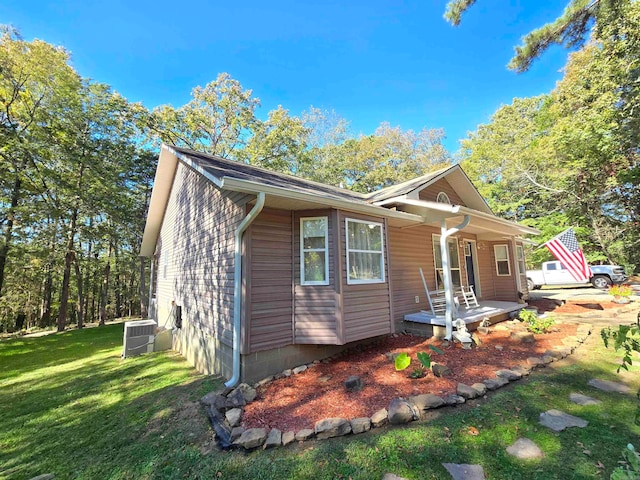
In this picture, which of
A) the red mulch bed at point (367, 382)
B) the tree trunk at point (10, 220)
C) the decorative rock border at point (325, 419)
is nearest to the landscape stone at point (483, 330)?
the red mulch bed at point (367, 382)

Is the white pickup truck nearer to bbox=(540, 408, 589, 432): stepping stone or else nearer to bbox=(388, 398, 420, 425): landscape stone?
bbox=(540, 408, 589, 432): stepping stone

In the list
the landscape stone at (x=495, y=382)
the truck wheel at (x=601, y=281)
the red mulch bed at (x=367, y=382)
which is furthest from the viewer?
the truck wheel at (x=601, y=281)

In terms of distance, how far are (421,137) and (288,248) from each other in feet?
74.1

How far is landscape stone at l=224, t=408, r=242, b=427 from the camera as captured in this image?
3416 millimetres

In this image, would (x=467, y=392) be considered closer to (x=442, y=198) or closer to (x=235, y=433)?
(x=235, y=433)

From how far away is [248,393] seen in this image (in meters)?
4.07

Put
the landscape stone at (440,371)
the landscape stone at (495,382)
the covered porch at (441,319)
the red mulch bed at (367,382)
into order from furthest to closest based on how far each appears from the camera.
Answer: the covered porch at (441,319)
the landscape stone at (440,371)
the landscape stone at (495,382)
the red mulch bed at (367,382)

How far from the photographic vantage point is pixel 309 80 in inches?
616

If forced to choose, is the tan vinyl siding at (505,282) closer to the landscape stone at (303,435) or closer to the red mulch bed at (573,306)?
the red mulch bed at (573,306)

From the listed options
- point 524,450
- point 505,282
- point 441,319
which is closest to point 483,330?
point 441,319

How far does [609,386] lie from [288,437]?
172 inches

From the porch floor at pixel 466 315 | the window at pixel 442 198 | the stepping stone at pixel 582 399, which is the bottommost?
the stepping stone at pixel 582 399

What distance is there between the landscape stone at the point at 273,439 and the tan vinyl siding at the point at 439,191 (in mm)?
7112

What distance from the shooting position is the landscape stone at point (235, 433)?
3.12 meters
